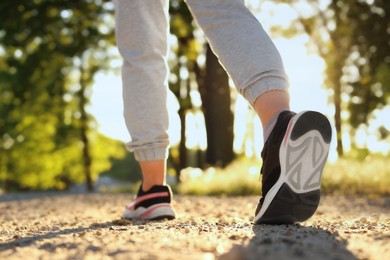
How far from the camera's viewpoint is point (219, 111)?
526 inches

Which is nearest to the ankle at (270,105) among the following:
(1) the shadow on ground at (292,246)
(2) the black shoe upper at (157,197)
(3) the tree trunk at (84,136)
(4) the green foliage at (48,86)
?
(1) the shadow on ground at (292,246)

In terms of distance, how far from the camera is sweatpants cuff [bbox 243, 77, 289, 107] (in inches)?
87.0

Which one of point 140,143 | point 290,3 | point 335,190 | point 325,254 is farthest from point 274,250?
point 290,3

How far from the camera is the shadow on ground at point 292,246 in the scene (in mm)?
1462

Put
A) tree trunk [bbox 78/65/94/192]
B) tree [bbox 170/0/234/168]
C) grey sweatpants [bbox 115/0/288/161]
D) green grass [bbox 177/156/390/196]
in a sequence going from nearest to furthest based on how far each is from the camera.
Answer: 1. grey sweatpants [bbox 115/0/288/161]
2. green grass [bbox 177/156/390/196]
3. tree [bbox 170/0/234/168]
4. tree trunk [bbox 78/65/94/192]

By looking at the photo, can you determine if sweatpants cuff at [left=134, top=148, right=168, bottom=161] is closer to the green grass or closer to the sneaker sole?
the sneaker sole

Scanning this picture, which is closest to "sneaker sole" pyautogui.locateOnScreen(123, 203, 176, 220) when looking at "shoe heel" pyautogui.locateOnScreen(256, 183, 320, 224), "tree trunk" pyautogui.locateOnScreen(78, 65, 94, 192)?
"shoe heel" pyautogui.locateOnScreen(256, 183, 320, 224)

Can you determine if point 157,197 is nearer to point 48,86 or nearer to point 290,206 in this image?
point 290,206

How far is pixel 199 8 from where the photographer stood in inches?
95.0

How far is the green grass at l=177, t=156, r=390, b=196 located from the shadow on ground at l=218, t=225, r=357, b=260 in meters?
6.72

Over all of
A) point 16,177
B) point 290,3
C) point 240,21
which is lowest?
point 16,177

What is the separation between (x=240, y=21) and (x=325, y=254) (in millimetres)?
1129

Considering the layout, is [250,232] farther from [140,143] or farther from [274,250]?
[140,143]

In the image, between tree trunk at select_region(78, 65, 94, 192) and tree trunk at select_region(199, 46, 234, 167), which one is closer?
tree trunk at select_region(199, 46, 234, 167)
